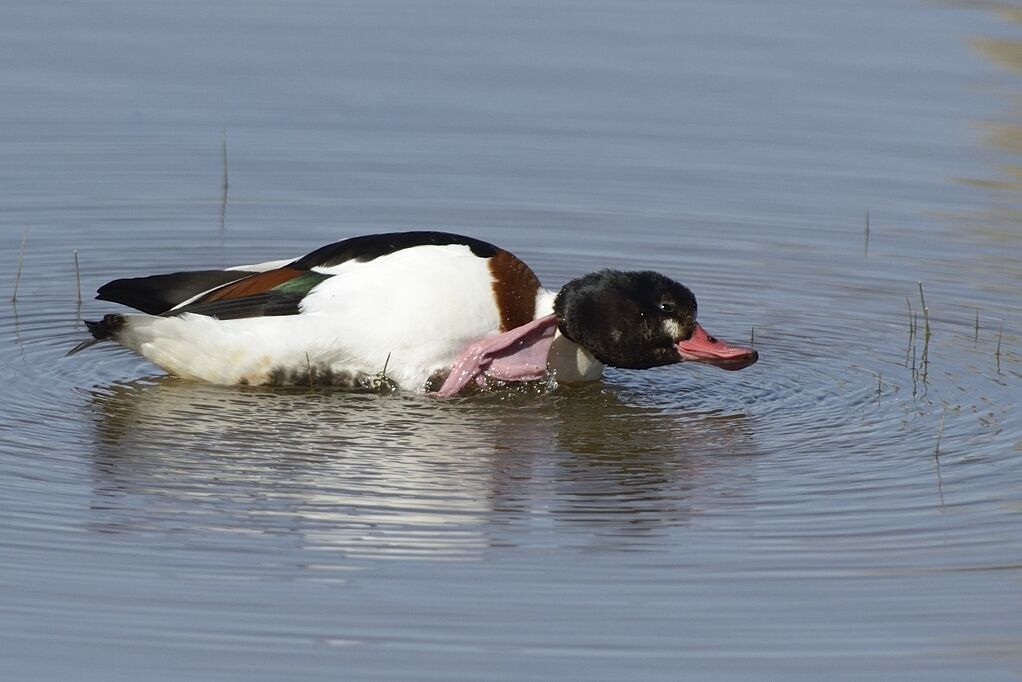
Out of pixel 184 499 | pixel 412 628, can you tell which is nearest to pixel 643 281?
pixel 184 499

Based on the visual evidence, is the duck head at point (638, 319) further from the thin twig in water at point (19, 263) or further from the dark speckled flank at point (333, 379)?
the thin twig in water at point (19, 263)

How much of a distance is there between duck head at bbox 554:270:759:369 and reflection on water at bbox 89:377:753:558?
0.92 feet

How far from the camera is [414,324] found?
8.98 m

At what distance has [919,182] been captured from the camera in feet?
43.4

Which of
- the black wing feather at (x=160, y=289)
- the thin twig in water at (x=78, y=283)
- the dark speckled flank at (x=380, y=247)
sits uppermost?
the dark speckled flank at (x=380, y=247)

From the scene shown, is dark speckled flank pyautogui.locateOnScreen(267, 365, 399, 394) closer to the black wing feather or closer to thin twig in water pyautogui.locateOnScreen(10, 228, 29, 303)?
the black wing feather

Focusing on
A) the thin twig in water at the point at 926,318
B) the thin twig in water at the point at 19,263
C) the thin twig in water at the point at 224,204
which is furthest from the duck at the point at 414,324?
the thin twig in water at the point at 224,204

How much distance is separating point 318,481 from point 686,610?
1.85m

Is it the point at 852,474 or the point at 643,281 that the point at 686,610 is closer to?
the point at 852,474

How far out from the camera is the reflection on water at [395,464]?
741 centimetres

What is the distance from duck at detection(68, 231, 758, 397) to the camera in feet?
29.6

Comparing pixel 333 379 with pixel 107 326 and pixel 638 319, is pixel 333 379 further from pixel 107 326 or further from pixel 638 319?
pixel 638 319

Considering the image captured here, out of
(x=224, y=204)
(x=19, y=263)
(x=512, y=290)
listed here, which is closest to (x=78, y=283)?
(x=19, y=263)

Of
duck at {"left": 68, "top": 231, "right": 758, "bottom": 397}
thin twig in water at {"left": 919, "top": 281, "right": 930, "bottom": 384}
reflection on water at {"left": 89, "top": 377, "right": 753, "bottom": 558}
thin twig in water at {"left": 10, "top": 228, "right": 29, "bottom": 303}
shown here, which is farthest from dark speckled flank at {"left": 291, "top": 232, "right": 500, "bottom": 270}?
thin twig in water at {"left": 919, "top": 281, "right": 930, "bottom": 384}
